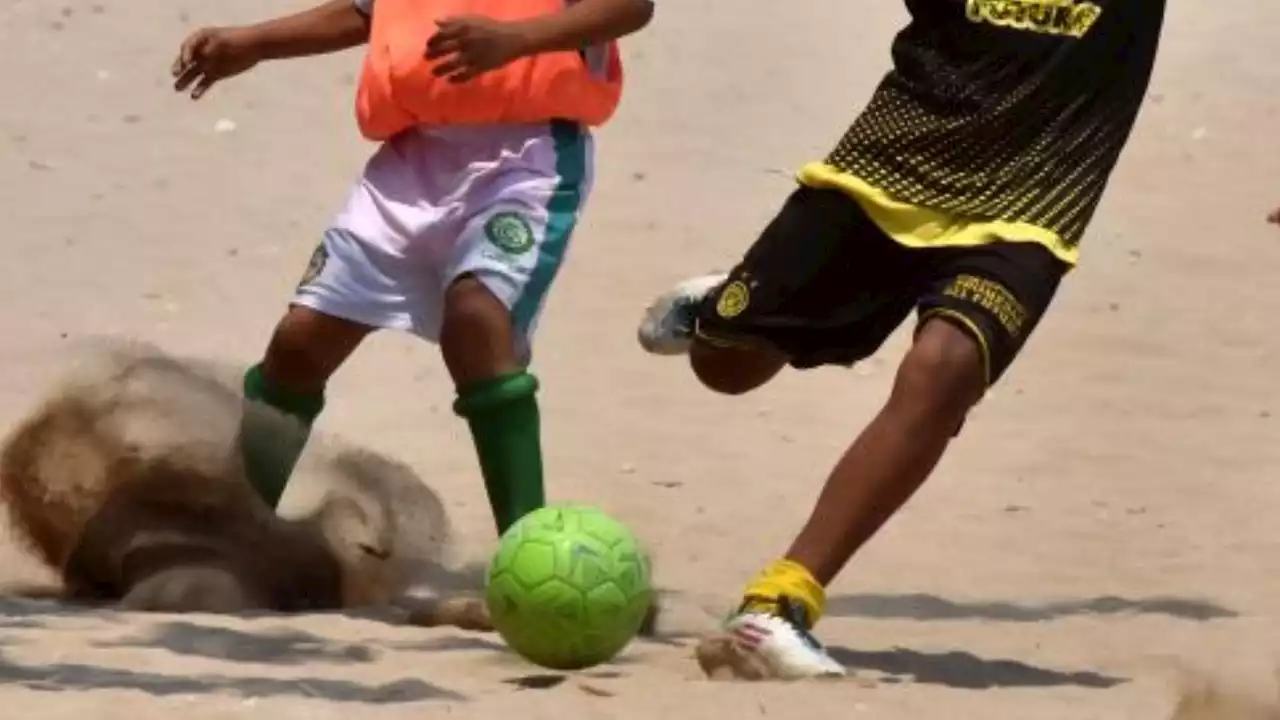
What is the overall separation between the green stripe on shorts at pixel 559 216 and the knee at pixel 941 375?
782mm

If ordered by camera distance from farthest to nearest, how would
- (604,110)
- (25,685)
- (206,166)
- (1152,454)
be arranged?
(206,166), (1152,454), (604,110), (25,685)

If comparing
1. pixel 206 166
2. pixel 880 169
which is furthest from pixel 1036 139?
pixel 206 166

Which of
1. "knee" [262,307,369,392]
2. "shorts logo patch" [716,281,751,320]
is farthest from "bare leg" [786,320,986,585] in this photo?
"knee" [262,307,369,392]

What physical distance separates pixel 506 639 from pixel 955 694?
745mm

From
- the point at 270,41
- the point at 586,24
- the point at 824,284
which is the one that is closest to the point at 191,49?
the point at 270,41

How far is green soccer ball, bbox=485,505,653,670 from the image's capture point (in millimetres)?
4926

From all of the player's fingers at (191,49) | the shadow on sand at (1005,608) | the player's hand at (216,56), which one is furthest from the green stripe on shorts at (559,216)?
the shadow on sand at (1005,608)

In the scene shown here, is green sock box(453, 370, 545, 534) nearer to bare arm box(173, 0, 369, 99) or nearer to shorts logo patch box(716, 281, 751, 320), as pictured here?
shorts logo patch box(716, 281, 751, 320)

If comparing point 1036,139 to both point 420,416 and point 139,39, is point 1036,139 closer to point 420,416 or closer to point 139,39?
point 420,416

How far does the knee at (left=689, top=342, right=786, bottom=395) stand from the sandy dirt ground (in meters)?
0.47

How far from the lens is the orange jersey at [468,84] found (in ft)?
18.4

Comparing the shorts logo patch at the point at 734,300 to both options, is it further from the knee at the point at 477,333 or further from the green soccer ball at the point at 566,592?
the green soccer ball at the point at 566,592

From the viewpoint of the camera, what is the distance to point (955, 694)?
4922 millimetres

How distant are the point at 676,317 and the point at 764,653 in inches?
47.6
